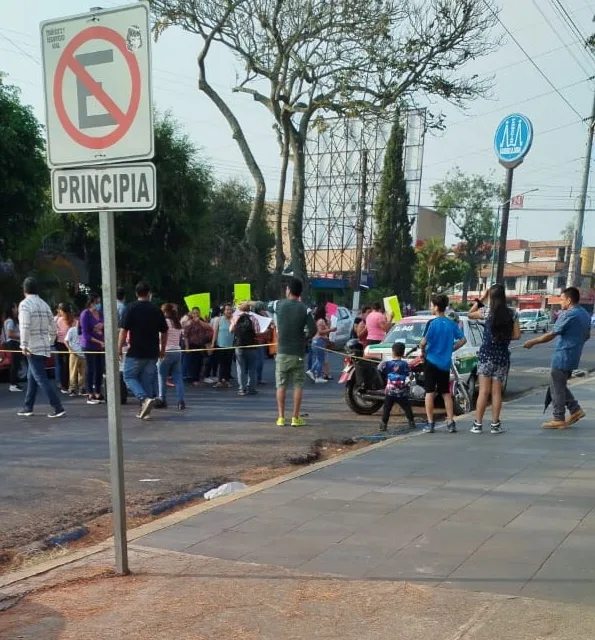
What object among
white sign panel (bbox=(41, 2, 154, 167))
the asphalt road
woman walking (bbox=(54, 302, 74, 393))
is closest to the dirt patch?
the asphalt road

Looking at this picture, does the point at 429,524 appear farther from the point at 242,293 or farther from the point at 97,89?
the point at 242,293

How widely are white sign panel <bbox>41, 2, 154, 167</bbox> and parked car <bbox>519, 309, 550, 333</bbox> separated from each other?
47164 mm

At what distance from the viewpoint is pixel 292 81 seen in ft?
90.1

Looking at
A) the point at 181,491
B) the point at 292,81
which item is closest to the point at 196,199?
the point at 292,81

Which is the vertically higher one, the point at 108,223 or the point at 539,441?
the point at 108,223

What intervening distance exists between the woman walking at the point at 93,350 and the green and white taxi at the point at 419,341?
14.4 ft

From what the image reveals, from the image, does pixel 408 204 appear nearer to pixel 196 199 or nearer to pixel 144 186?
pixel 196 199

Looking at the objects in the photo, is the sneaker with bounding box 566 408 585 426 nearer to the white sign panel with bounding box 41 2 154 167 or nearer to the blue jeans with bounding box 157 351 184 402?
the blue jeans with bounding box 157 351 184 402

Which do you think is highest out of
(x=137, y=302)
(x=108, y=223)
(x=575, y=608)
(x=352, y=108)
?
(x=352, y=108)

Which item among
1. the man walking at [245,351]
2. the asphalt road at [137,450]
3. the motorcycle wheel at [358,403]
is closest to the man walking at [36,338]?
the asphalt road at [137,450]

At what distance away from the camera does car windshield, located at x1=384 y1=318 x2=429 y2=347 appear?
12617 mm

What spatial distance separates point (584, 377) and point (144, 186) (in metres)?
15.9

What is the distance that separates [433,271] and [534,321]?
13.5 m

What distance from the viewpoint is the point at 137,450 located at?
844 cm
